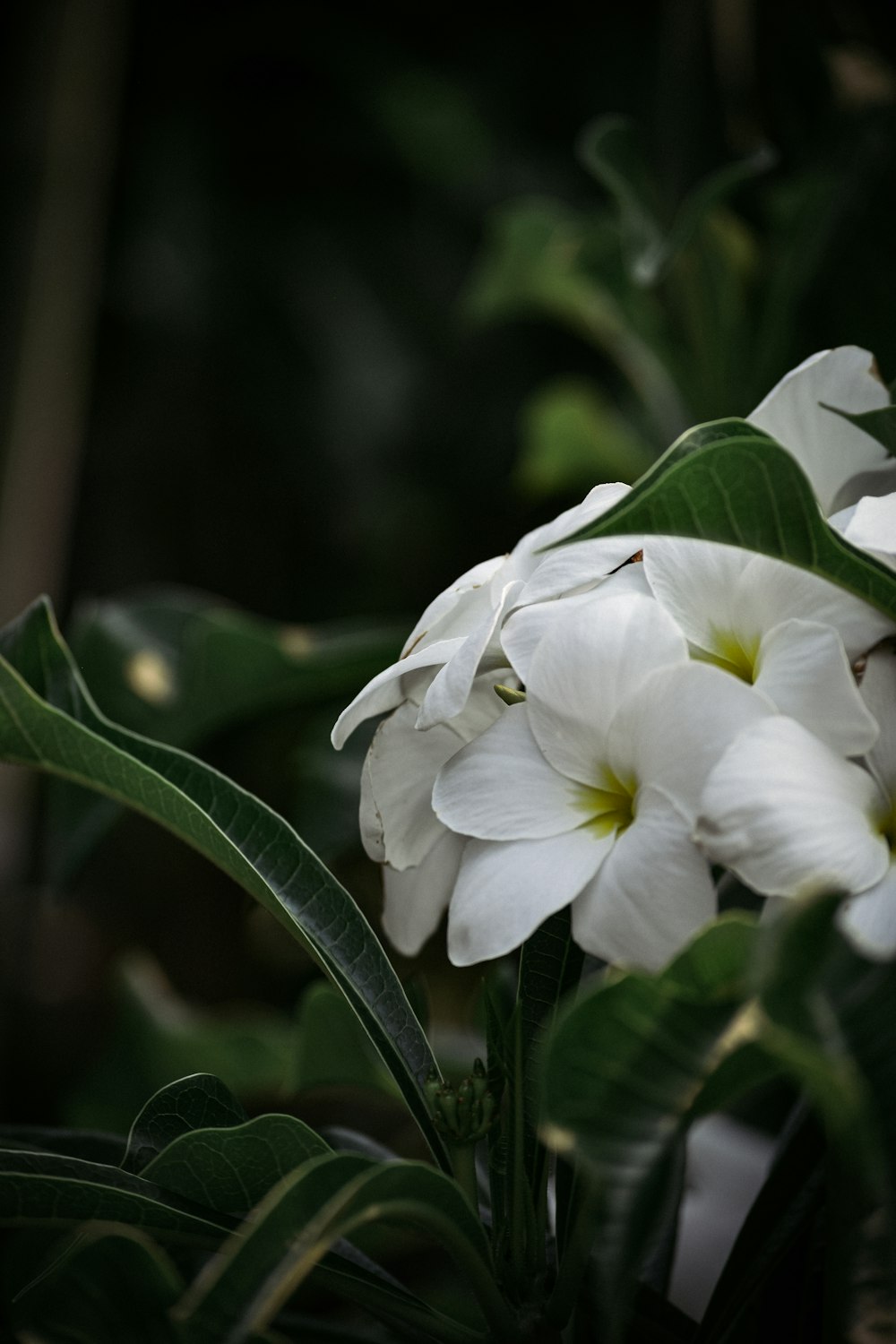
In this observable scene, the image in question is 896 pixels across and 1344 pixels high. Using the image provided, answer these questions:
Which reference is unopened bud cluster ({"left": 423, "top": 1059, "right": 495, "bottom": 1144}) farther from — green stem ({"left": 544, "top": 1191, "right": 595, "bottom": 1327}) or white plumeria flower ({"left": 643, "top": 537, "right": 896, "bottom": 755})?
white plumeria flower ({"left": 643, "top": 537, "right": 896, "bottom": 755})

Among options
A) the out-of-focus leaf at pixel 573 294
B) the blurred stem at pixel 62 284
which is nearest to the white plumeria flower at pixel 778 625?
the out-of-focus leaf at pixel 573 294

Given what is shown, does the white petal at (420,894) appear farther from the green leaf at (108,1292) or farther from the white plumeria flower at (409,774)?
the green leaf at (108,1292)

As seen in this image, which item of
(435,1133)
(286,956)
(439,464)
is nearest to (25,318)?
(439,464)

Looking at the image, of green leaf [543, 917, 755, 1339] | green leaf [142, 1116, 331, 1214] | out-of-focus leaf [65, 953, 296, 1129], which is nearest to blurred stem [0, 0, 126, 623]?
out-of-focus leaf [65, 953, 296, 1129]

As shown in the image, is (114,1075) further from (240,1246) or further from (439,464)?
(439,464)

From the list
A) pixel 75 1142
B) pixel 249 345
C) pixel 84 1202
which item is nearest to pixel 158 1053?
pixel 75 1142

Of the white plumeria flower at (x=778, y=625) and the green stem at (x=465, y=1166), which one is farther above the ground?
the white plumeria flower at (x=778, y=625)
